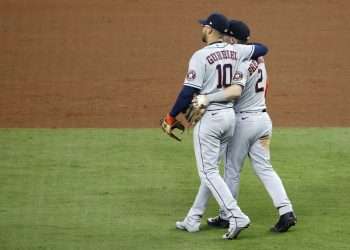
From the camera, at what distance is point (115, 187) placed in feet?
34.5

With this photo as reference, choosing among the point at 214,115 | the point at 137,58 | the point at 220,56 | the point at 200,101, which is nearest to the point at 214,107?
the point at 214,115

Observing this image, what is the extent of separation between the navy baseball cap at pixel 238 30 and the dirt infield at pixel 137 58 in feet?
20.4

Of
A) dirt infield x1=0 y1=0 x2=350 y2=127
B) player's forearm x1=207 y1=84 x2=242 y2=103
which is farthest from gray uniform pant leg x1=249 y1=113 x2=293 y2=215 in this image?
dirt infield x1=0 y1=0 x2=350 y2=127

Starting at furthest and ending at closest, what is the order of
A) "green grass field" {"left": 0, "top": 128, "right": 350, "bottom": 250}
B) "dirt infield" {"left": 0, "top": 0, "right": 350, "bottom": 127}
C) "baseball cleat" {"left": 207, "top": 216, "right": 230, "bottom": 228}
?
"dirt infield" {"left": 0, "top": 0, "right": 350, "bottom": 127} < "baseball cleat" {"left": 207, "top": 216, "right": 230, "bottom": 228} < "green grass field" {"left": 0, "top": 128, "right": 350, "bottom": 250}

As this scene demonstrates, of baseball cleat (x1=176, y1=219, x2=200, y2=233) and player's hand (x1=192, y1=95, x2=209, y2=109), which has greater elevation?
player's hand (x1=192, y1=95, x2=209, y2=109)

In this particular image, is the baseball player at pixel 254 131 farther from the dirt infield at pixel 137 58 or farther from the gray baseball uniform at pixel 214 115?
the dirt infield at pixel 137 58

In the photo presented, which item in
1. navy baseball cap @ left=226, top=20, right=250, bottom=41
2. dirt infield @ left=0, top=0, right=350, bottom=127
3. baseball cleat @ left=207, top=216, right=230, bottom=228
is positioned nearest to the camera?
navy baseball cap @ left=226, top=20, right=250, bottom=41

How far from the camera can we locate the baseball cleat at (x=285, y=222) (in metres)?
8.56

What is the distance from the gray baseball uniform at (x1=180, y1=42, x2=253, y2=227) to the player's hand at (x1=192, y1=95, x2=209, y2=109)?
8 cm

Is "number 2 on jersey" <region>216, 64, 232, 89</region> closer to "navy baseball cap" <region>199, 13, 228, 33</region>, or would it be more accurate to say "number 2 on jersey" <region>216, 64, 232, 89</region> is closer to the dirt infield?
"navy baseball cap" <region>199, 13, 228, 33</region>

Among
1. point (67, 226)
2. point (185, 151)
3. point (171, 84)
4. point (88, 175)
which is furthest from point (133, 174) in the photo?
point (171, 84)

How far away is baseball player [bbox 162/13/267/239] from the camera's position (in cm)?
828

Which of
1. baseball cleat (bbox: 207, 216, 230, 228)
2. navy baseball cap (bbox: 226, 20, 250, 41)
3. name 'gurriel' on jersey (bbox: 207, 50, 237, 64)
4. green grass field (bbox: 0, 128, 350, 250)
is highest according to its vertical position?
navy baseball cap (bbox: 226, 20, 250, 41)

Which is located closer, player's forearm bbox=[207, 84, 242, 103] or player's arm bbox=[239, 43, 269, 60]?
player's forearm bbox=[207, 84, 242, 103]
